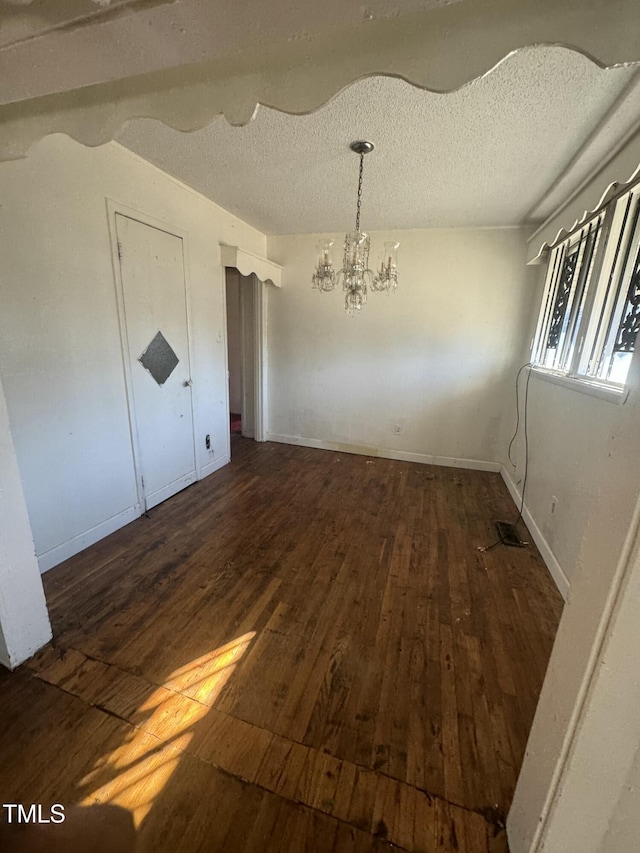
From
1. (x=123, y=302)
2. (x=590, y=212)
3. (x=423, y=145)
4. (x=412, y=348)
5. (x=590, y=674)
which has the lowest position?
(x=590, y=674)

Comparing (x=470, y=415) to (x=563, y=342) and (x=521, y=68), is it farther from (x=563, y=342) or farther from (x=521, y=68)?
(x=521, y=68)

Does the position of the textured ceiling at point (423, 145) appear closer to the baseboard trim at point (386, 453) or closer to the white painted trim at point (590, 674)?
the white painted trim at point (590, 674)

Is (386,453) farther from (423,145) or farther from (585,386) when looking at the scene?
(423,145)

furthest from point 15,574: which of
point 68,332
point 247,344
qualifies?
point 247,344

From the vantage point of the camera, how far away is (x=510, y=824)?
0.97m

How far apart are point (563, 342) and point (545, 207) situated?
1.20 meters

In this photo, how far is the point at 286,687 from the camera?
1.39 m

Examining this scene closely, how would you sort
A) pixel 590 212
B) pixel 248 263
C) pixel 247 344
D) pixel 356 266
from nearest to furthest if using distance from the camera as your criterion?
pixel 590 212 → pixel 356 266 → pixel 248 263 → pixel 247 344

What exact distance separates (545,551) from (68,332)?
3352mm

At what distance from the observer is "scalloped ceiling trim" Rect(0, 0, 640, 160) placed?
634 mm

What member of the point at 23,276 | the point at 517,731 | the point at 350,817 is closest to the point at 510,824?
the point at 517,731

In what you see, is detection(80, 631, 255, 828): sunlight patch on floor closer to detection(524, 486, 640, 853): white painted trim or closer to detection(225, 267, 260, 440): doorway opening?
detection(524, 486, 640, 853): white painted trim

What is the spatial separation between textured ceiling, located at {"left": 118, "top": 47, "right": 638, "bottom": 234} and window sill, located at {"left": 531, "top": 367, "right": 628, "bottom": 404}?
4.26 ft

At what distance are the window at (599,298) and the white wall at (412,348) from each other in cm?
70
